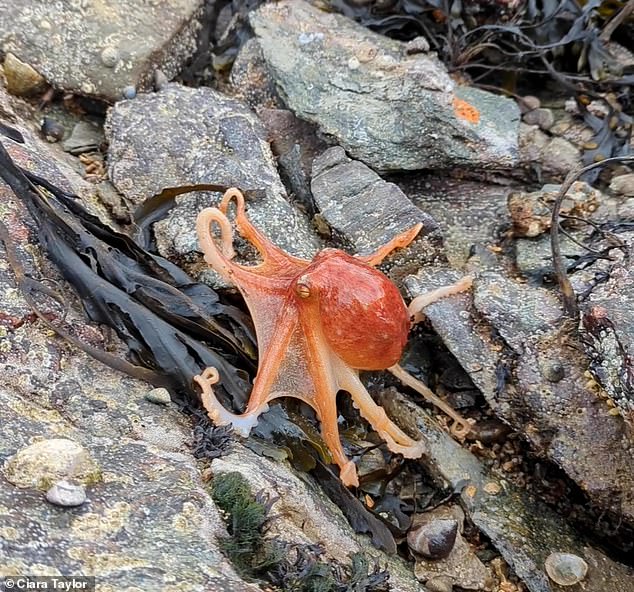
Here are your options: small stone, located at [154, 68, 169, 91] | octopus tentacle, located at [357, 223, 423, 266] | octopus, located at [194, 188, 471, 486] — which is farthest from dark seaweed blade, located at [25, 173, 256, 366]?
small stone, located at [154, 68, 169, 91]

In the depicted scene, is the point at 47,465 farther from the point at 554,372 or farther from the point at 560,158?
the point at 560,158

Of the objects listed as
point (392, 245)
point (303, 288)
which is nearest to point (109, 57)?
point (392, 245)

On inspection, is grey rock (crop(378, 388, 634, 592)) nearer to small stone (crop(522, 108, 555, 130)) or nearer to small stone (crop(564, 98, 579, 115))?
small stone (crop(522, 108, 555, 130))

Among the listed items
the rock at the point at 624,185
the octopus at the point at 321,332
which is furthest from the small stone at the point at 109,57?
the rock at the point at 624,185

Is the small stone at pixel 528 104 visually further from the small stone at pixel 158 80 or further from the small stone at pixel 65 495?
the small stone at pixel 65 495

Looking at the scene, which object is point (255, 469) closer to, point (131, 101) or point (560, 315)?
point (560, 315)

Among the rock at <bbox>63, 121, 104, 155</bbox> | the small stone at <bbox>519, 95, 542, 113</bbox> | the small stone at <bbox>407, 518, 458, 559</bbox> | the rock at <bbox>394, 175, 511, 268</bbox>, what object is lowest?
the small stone at <bbox>407, 518, 458, 559</bbox>

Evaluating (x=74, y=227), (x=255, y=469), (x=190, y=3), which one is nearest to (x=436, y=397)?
(x=255, y=469)
